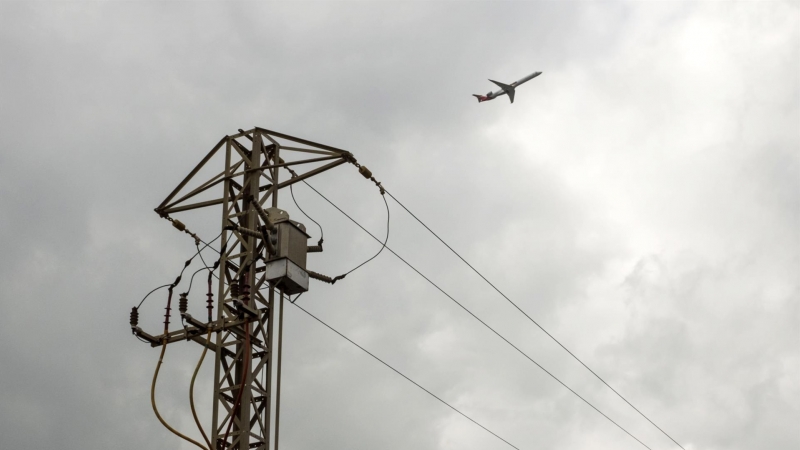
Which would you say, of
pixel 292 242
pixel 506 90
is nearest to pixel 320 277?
pixel 292 242

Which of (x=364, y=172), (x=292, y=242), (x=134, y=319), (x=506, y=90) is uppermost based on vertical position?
(x=506, y=90)

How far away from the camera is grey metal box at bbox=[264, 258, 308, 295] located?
17641 mm

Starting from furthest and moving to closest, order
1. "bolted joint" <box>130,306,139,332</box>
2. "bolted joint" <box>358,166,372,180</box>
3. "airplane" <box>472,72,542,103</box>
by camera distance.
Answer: "airplane" <box>472,72,542,103</box> < "bolted joint" <box>358,166,372,180</box> < "bolted joint" <box>130,306,139,332</box>

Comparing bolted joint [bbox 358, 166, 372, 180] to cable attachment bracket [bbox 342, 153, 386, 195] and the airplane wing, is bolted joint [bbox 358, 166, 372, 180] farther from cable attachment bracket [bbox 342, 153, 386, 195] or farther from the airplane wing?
the airplane wing

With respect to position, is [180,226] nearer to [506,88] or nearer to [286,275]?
[286,275]

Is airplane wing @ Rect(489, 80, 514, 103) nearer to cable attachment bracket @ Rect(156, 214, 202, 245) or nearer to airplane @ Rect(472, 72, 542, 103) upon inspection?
airplane @ Rect(472, 72, 542, 103)

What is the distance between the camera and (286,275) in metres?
17.6

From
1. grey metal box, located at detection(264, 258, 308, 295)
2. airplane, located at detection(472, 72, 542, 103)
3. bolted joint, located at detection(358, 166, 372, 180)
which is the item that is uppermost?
airplane, located at detection(472, 72, 542, 103)

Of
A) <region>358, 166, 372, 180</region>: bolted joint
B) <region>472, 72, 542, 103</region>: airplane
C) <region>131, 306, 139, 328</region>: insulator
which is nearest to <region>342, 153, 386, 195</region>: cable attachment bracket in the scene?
<region>358, 166, 372, 180</region>: bolted joint

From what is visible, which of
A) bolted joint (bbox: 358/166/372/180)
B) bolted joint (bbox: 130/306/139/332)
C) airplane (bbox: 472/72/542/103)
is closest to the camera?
bolted joint (bbox: 130/306/139/332)

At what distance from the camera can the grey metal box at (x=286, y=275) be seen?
1764 centimetres

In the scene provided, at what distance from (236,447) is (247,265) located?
340 centimetres

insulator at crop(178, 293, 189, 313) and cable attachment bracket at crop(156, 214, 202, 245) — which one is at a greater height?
cable attachment bracket at crop(156, 214, 202, 245)

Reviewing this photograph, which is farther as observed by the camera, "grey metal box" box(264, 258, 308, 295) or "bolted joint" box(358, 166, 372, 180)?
"bolted joint" box(358, 166, 372, 180)
